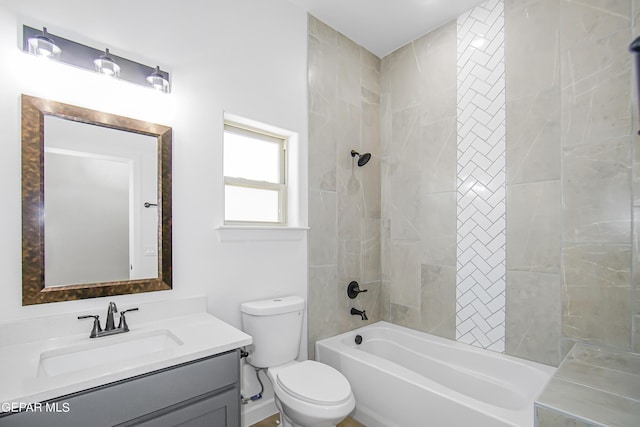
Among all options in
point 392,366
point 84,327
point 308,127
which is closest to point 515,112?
point 308,127

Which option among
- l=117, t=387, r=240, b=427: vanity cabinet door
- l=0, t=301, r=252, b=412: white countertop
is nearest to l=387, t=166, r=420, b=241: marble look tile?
l=0, t=301, r=252, b=412: white countertop

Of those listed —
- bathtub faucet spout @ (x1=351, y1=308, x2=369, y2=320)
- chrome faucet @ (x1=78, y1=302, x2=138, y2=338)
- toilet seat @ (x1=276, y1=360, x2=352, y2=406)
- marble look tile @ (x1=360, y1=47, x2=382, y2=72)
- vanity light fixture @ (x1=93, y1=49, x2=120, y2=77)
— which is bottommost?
toilet seat @ (x1=276, y1=360, x2=352, y2=406)

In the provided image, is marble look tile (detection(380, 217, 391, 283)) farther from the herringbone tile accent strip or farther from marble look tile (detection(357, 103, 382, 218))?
the herringbone tile accent strip

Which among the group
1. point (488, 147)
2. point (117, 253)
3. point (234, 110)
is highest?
point (234, 110)

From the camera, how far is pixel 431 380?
6.45 ft

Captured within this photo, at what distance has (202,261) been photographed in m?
1.83

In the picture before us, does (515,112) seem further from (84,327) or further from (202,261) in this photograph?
(84,327)

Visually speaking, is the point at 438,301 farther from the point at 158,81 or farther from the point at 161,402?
the point at 158,81

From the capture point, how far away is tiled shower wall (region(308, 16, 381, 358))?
240cm

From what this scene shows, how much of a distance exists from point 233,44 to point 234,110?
425 millimetres

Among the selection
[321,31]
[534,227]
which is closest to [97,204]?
[321,31]

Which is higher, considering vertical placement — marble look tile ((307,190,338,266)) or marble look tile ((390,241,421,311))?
marble look tile ((307,190,338,266))

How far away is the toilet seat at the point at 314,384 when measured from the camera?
1.53 metres

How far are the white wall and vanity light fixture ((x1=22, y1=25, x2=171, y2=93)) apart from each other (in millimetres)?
41
